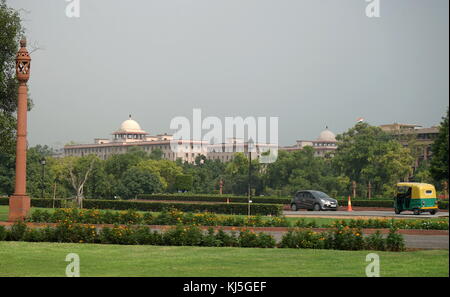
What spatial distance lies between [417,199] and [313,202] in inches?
287

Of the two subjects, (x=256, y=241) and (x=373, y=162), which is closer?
(x=256, y=241)

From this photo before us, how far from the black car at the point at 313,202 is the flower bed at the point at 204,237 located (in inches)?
951

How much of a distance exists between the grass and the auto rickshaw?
21.3m

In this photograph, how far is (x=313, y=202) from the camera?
41.4 m

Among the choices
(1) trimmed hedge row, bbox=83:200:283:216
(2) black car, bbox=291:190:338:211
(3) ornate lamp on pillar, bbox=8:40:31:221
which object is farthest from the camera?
(2) black car, bbox=291:190:338:211

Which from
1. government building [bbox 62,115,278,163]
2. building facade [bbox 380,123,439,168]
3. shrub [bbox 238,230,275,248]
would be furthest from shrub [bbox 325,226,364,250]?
government building [bbox 62,115,278,163]

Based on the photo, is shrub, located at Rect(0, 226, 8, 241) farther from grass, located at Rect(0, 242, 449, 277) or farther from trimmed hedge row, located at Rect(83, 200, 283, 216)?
trimmed hedge row, located at Rect(83, 200, 283, 216)

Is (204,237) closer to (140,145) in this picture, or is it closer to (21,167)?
(21,167)

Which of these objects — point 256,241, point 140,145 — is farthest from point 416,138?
point 256,241

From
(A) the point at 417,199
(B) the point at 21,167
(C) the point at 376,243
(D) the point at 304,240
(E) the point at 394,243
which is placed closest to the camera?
(E) the point at 394,243

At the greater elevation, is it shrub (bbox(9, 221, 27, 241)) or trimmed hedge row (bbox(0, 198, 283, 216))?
shrub (bbox(9, 221, 27, 241))

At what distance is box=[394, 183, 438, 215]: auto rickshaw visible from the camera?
3581 cm

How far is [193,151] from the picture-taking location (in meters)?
148
